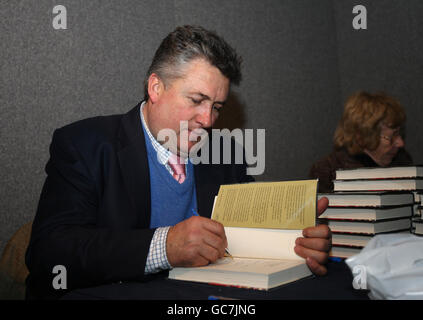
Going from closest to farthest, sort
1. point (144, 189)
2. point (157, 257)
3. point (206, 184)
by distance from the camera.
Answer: point (157, 257), point (144, 189), point (206, 184)

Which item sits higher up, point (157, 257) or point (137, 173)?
point (137, 173)

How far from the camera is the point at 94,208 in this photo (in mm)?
1072

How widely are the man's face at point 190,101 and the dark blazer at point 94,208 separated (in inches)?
4.2

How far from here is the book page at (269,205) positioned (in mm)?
840

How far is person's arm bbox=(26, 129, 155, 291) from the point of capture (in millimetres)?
823

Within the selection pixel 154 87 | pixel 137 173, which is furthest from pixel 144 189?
pixel 154 87

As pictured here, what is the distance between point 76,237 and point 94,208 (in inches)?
7.5

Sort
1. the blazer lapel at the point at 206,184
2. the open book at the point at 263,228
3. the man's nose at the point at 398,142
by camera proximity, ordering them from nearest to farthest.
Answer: the open book at the point at 263,228
the blazer lapel at the point at 206,184
the man's nose at the point at 398,142

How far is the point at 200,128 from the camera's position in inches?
50.6

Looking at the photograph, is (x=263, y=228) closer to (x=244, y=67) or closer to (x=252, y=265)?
(x=252, y=265)

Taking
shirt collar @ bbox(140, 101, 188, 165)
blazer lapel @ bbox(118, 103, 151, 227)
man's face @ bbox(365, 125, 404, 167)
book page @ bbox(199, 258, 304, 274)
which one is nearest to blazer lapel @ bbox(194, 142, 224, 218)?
shirt collar @ bbox(140, 101, 188, 165)

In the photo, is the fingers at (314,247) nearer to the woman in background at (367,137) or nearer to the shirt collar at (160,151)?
the shirt collar at (160,151)

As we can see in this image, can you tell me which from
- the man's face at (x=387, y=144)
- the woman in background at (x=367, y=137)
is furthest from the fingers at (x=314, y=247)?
the man's face at (x=387, y=144)

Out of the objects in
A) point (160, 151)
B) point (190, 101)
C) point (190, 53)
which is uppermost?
point (190, 53)
